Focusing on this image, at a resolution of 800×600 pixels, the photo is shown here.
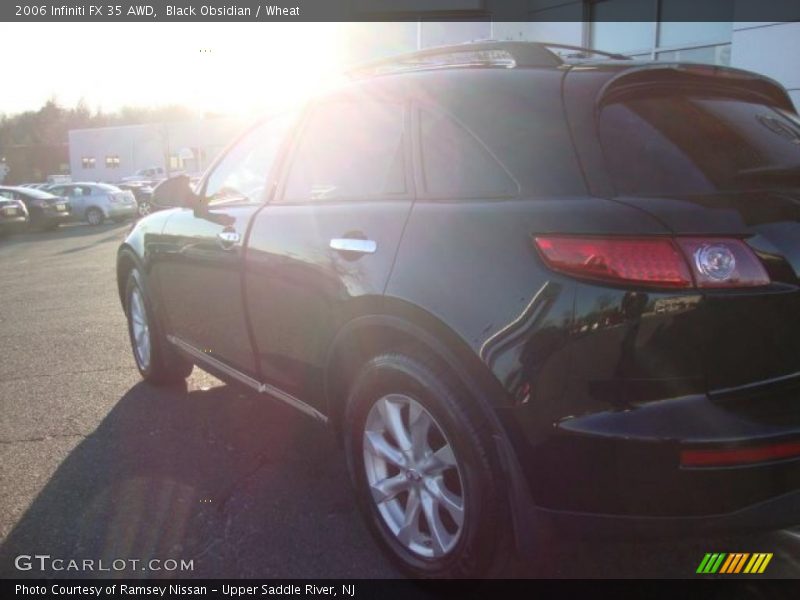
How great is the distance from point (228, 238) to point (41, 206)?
1974 cm

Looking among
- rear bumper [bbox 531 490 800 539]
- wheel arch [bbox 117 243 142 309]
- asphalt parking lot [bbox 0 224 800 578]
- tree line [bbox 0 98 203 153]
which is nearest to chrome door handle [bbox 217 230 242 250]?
asphalt parking lot [bbox 0 224 800 578]

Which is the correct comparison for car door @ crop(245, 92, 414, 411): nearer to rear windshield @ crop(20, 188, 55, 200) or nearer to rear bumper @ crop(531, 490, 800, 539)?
rear bumper @ crop(531, 490, 800, 539)

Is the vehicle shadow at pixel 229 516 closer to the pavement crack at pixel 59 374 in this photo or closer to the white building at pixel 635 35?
the pavement crack at pixel 59 374

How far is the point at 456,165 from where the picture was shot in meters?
2.33

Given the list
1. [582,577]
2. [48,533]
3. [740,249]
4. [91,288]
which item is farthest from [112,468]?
[91,288]

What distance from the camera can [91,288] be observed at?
8.95 meters

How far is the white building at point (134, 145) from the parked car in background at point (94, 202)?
3078 centimetres

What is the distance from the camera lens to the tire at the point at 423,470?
2068 millimetres

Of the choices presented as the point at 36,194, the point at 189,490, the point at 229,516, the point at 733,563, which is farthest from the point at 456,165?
the point at 36,194

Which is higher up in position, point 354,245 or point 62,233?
point 354,245

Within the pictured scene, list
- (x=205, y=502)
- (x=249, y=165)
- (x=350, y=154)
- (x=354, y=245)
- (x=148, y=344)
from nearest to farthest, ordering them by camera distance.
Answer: (x=354, y=245)
(x=350, y=154)
(x=205, y=502)
(x=249, y=165)
(x=148, y=344)

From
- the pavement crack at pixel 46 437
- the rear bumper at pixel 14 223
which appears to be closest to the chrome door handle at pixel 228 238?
the pavement crack at pixel 46 437

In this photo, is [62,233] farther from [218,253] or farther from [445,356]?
[445,356]

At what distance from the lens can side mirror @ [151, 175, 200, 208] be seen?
3.86 metres
